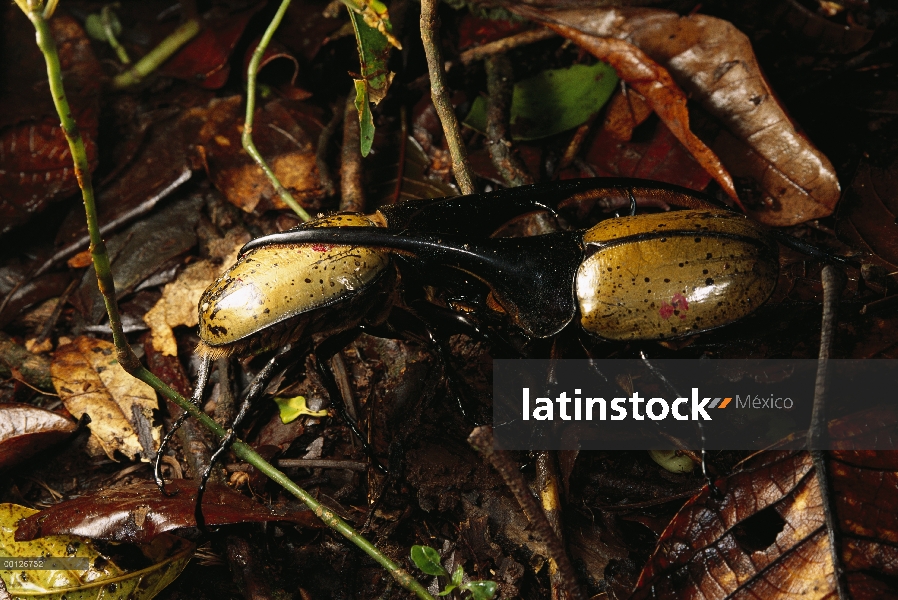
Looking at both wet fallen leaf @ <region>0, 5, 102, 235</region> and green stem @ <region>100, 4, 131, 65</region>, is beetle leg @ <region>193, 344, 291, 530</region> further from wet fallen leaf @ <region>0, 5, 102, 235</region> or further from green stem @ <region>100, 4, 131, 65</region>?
green stem @ <region>100, 4, 131, 65</region>

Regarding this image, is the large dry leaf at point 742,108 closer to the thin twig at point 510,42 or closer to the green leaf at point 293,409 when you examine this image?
the thin twig at point 510,42

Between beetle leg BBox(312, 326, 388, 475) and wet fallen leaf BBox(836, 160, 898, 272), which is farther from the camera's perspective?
wet fallen leaf BBox(836, 160, 898, 272)

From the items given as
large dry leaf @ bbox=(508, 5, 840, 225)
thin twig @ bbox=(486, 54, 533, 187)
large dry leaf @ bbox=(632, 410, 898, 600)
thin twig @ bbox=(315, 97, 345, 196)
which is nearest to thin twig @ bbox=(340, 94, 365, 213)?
thin twig @ bbox=(315, 97, 345, 196)

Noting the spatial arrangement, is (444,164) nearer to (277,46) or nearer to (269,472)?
(277,46)

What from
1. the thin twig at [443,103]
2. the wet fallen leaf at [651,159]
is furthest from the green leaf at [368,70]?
the wet fallen leaf at [651,159]

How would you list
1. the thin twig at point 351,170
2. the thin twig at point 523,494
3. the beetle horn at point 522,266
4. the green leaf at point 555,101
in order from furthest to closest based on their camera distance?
1. the green leaf at point 555,101
2. the thin twig at point 351,170
3. the beetle horn at point 522,266
4. the thin twig at point 523,494

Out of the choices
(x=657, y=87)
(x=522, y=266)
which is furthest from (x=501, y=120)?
(x=522, y=266)

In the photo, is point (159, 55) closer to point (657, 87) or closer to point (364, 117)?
point (364, 117)
